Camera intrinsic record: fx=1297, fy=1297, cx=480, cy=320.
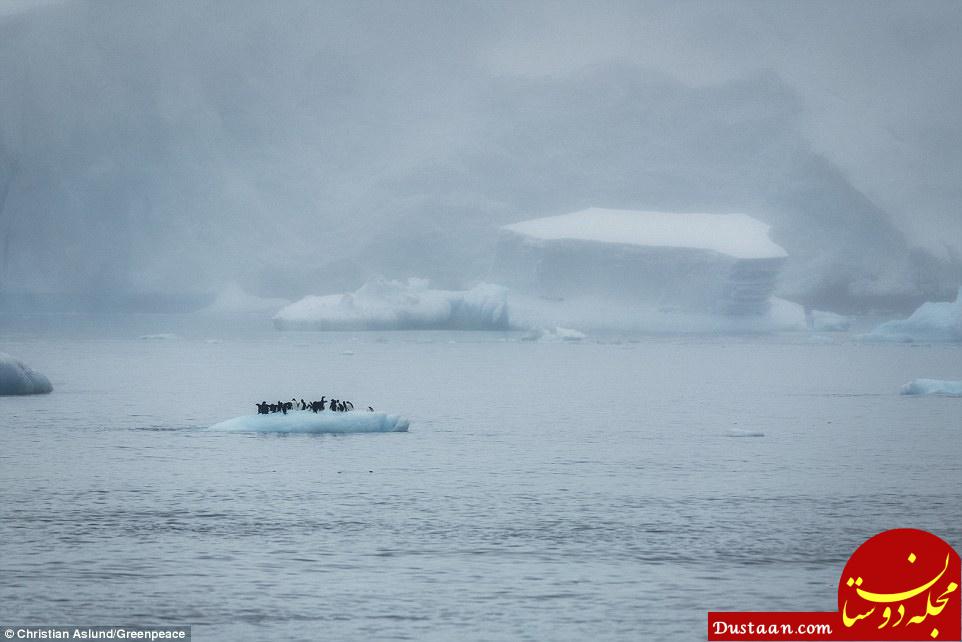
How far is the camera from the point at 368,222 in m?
72.0

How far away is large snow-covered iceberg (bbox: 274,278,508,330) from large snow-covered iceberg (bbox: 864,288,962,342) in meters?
16.5

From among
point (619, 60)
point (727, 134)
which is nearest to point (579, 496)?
point (727, 134)

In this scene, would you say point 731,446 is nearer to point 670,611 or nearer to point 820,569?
point 820,569

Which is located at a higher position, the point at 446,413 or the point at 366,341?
the point at 366,341

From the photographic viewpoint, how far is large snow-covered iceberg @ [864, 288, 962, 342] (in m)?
53.2

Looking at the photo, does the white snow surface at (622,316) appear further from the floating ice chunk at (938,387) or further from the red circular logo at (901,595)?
the red circular logo at (901,595)

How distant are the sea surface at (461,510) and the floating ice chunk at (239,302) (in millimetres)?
39096

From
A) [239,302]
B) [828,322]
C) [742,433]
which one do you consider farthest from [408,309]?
[742,433]

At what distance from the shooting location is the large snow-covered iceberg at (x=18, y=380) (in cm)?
3137

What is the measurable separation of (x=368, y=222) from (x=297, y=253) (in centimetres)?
461

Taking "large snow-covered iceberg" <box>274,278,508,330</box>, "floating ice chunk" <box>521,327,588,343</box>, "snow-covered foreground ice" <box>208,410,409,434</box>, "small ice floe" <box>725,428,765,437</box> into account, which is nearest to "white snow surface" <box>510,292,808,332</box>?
"floating ice chunk" <box>521,327,588,343</box>

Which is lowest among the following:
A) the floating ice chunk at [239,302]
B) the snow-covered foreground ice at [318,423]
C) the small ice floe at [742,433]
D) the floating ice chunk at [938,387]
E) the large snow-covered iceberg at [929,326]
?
the small ice floe at [742,433]

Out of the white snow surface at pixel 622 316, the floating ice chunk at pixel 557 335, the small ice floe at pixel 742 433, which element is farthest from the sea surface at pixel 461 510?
the white snow surface at pixel 622 316

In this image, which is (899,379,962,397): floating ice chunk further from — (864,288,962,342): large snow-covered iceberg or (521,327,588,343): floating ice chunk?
(521,327,588,343): floating ice chunk
